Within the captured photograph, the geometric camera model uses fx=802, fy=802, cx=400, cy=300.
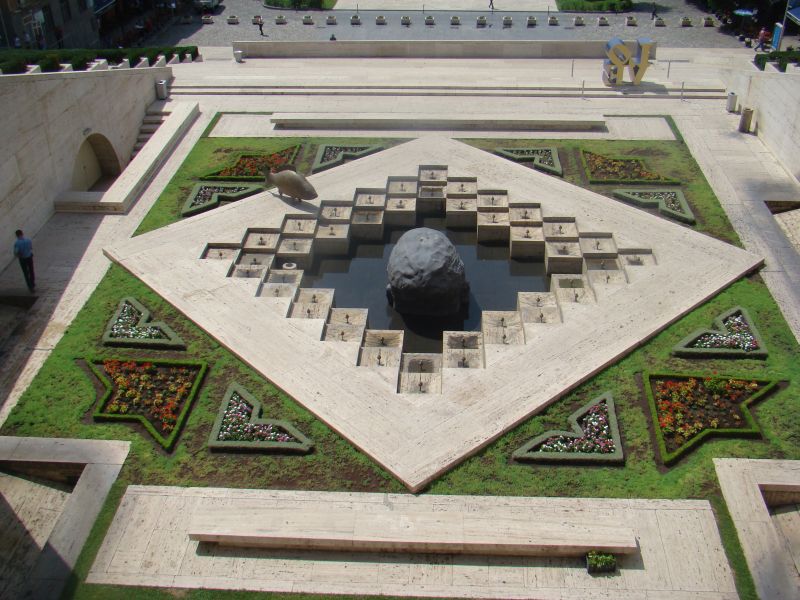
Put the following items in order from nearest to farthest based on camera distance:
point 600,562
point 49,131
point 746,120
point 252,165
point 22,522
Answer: point 600,562
point 22,522
point 49,131
point 252,165
point 746,120

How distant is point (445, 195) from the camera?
30.1 metres

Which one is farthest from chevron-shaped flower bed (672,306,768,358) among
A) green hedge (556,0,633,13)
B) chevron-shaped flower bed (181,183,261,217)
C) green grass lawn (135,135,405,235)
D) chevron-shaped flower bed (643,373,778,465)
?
green hedge (556,0,633,13)

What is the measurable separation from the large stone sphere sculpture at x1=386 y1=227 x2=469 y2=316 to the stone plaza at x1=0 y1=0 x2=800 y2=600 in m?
0.74

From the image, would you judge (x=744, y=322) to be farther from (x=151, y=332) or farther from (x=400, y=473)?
(x=151, y=332)

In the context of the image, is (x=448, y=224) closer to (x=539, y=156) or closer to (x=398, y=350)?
(x=539, y=156)

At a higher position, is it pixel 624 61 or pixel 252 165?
pixel 624 61

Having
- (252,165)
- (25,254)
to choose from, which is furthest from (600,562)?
(252,165)

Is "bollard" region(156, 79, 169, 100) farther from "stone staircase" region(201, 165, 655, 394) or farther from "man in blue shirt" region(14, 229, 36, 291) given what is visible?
"man in blue shirt" region(14, 229, 36, 291)

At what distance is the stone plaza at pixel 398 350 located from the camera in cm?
1739

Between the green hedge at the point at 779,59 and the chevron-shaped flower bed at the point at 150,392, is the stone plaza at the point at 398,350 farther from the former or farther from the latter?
the green hedge at the point at 779,59

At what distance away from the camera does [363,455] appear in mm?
19562

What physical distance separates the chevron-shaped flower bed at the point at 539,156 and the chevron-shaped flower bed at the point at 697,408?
509 inches

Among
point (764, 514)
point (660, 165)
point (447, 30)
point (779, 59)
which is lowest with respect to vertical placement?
point (447, 30)

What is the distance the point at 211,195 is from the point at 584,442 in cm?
1803
